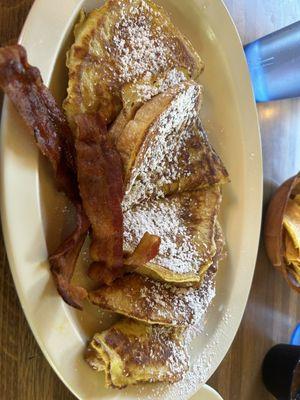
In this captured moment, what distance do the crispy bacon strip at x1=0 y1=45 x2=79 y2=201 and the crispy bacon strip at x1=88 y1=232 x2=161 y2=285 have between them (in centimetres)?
18

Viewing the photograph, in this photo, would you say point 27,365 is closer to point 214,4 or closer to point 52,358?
point 52,358

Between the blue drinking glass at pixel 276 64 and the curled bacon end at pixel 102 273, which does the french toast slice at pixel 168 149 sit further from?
the blue drinking glass at pixel 276 64

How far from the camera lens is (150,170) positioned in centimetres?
122

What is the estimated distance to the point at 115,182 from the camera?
3.56 feet

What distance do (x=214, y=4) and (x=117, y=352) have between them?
3.04ft

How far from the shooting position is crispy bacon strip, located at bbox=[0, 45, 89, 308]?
97 centimetres

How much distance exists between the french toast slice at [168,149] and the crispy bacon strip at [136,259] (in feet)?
0.38

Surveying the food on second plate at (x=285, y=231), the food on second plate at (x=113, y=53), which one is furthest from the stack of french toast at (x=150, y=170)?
the food on second plate at (x=285, y=231)

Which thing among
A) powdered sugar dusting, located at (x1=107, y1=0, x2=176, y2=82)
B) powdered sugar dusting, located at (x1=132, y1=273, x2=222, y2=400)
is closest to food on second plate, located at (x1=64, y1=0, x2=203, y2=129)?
powdered sugar dusting, located at (x1=107, y1=0, x2=176, y2=82)

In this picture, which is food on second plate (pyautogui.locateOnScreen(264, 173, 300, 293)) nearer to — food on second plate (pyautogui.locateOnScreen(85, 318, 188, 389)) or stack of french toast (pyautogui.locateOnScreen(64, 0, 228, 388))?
stack of french toast (pyautogui.locateOnScreen(64, 0, 228, 388))

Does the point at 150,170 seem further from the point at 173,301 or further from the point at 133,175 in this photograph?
the point at 173,301

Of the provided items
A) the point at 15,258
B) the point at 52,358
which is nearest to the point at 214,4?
the point at 15,258

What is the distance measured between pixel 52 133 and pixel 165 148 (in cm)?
31

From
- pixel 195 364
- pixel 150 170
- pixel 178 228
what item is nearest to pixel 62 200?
pixel 150 170
